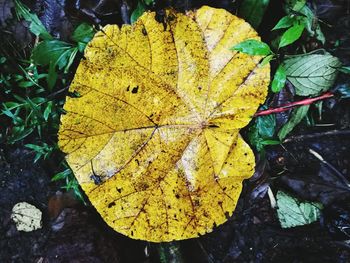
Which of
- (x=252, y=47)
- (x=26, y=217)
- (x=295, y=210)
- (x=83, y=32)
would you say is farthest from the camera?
(x=26, y=217)

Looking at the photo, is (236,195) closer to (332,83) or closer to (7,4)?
(332,83)

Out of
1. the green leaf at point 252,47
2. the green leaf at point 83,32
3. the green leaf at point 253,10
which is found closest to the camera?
the green leaf at point 252,47

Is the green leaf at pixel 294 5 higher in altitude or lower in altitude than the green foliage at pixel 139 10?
higher

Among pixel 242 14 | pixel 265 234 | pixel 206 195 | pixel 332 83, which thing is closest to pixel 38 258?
pixel 206 195

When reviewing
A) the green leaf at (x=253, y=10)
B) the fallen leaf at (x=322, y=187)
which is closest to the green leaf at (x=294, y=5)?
the green leaf at (x=253, y=10)

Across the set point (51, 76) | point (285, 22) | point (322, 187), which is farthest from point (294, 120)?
point (51, 76)

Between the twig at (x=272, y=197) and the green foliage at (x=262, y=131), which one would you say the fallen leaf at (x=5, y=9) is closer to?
the green foliage at (x=262, y=131)

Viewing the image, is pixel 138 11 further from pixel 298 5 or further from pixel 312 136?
pixel 312 136
